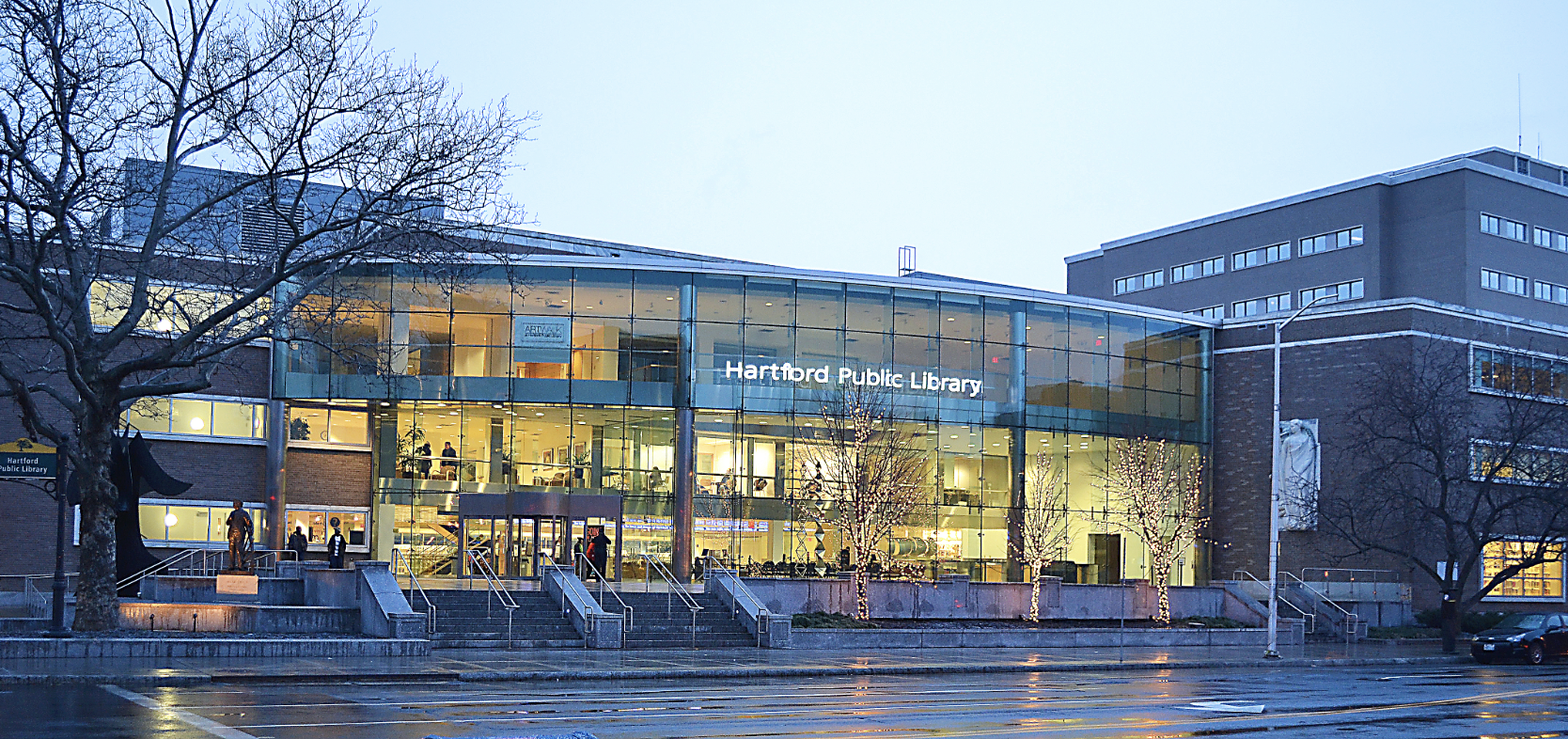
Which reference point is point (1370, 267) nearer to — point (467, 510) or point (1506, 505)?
point (1506, 505)

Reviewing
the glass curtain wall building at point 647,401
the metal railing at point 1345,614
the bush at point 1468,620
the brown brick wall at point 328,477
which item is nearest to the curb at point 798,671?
the metal railing at point 1345,614

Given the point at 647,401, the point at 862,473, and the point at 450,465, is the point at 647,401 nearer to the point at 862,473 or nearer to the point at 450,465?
the point at 450,465

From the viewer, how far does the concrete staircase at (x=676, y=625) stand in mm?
34219

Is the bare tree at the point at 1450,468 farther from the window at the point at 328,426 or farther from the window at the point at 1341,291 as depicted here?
the window at the point at 328,426

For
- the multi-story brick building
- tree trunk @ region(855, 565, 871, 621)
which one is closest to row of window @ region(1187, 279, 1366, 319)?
the multi-story brick building

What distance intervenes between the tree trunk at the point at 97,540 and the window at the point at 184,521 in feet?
63.3

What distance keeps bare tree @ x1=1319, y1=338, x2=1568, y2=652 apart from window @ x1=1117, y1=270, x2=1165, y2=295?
38.3 meters

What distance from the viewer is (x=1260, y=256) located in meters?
85.3

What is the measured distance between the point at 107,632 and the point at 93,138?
357 inches

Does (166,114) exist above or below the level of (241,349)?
above

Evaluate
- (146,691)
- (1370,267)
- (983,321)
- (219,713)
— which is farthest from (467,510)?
(1370,267)

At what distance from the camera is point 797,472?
2030 inches

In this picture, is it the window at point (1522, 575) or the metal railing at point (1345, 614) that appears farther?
the window at point (1522, 575)

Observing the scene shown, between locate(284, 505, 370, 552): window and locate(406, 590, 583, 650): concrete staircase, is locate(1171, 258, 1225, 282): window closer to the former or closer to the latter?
locate(284, 505, 370, 552): window
